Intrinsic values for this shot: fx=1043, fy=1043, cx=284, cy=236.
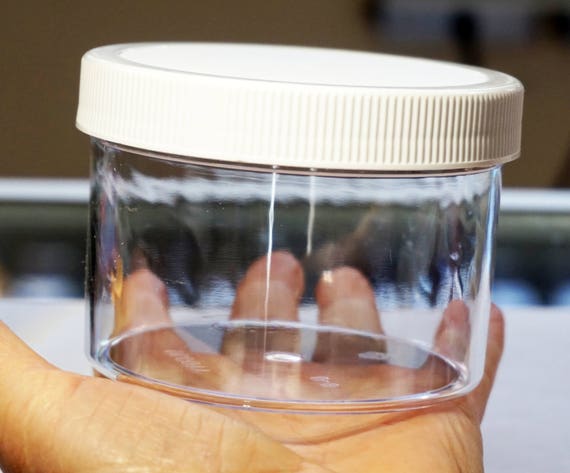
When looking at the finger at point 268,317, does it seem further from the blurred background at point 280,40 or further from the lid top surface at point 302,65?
the blurred background at point 280,40

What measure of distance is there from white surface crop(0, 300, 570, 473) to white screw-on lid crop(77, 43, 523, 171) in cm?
20

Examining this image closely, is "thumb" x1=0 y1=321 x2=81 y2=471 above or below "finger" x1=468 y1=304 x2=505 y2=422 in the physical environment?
above

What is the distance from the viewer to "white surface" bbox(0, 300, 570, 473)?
2.10 ft

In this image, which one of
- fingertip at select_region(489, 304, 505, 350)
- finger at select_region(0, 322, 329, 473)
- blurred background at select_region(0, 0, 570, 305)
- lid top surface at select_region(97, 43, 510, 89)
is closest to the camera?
finger at select_region(0, 322, 329, 473)

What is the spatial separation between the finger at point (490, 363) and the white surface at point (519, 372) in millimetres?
27

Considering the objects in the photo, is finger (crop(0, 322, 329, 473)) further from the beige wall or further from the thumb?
the beige wall

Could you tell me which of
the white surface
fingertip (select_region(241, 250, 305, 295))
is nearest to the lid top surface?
fingertip (select_region(241, 250, 305, 295))

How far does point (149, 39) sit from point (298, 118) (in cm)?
101

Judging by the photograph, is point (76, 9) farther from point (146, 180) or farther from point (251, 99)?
point (251, 99)

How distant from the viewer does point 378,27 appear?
4.71 ft

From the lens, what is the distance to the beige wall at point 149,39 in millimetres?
1441

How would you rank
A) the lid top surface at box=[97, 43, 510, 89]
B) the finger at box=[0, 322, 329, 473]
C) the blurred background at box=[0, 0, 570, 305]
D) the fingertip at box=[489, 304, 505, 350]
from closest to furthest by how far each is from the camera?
1. the finger at box=[0, 322, 329, 473]
2. the lid top surface at box=[97, 43, 510, 89]
3. the fingertip at box=[489, 304, 505, 350]
4. the blurred background at box=[0, 0, 570, 305]

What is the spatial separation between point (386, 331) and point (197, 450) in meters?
0.25

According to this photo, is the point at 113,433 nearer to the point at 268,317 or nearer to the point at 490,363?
the point at 268,317
